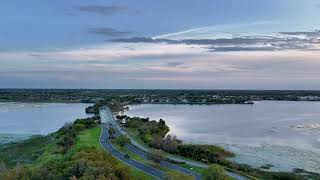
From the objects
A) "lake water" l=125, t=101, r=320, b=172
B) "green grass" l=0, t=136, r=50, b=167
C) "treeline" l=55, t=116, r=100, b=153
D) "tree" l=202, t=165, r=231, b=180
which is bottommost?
"green grass" l=0, t=136, r=50, b=167

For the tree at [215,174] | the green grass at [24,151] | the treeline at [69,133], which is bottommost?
the green grass at [24,151]

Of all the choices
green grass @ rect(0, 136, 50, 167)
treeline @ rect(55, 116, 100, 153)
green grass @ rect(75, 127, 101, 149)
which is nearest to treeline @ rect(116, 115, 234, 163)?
green grass @ rect(75, 127, 101, 149)

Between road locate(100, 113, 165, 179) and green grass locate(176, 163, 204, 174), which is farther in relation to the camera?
green grass locate(176, 163, 204, 174)

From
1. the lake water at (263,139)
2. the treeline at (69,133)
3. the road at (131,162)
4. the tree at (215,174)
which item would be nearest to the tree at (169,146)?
the road at (131,162)

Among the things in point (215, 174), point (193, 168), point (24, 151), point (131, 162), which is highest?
point (215, 174)

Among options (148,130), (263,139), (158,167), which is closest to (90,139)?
(148,130)

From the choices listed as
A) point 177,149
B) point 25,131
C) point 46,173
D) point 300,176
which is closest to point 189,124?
point 25,131

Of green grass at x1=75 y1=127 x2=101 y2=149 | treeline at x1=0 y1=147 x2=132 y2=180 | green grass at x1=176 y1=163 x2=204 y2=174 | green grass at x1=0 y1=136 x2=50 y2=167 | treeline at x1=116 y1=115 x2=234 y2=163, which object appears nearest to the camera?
treeline at x1=0 y1=147 x2=132 y2=180

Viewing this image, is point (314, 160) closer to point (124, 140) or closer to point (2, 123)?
point (124, 140)

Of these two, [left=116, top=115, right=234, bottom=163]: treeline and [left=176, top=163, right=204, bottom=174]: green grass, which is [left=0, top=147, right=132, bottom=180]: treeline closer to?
[left=176, top=163, right=204, bottom=174]: green grass

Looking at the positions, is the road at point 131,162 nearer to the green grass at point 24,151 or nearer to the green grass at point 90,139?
the green grass at point 90,139

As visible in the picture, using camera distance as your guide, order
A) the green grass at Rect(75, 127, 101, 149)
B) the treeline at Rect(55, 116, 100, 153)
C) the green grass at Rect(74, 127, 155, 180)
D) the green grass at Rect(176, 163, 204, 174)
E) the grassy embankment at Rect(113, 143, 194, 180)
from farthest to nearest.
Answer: the green grass at Rect(75, 127, 101, 149)
the treeline at Rect(55, 116, 100, 153)
the green grass at Rect(176, 163, 204, 174)
the green grass at Rect(74, 127, 155, 180)
the grassy embankment at Rect(113, 143, 194, 180)

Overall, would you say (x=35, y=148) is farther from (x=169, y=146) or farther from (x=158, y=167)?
(x=158, y=167)
